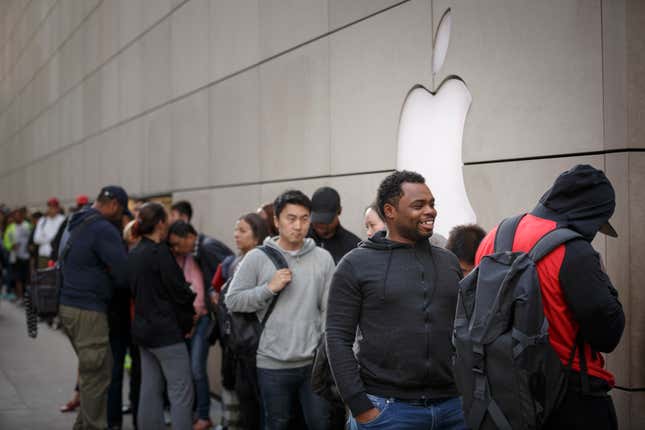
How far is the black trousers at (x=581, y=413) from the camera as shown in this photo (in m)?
3.25

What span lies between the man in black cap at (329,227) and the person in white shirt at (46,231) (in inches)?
446

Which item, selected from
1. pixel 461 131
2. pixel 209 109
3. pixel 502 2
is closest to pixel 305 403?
pixel 461 131

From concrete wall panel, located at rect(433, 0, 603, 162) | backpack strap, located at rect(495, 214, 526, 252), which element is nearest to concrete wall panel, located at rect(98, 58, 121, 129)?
concrete wall panel, located at rect(433, 0, 603, 162)

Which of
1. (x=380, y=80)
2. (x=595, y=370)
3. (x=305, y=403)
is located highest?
(x=380, y=80)

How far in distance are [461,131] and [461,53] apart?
490 mm

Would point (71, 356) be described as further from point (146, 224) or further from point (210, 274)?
point (146, 224)

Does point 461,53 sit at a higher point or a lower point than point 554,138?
higher

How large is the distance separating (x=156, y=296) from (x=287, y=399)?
155 centimetres

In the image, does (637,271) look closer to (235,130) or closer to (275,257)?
(275,257)

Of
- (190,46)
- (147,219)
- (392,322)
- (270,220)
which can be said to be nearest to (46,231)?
(190,46)

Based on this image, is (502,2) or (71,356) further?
(71,356)

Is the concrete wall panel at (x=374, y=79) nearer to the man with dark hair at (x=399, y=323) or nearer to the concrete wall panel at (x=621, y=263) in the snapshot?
the concrete wall panel at (x=621, y=263)

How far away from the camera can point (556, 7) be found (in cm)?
450

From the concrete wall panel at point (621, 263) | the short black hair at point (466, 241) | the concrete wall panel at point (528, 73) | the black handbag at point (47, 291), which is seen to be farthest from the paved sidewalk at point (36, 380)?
the concrete wall panel at point (621, 263)
